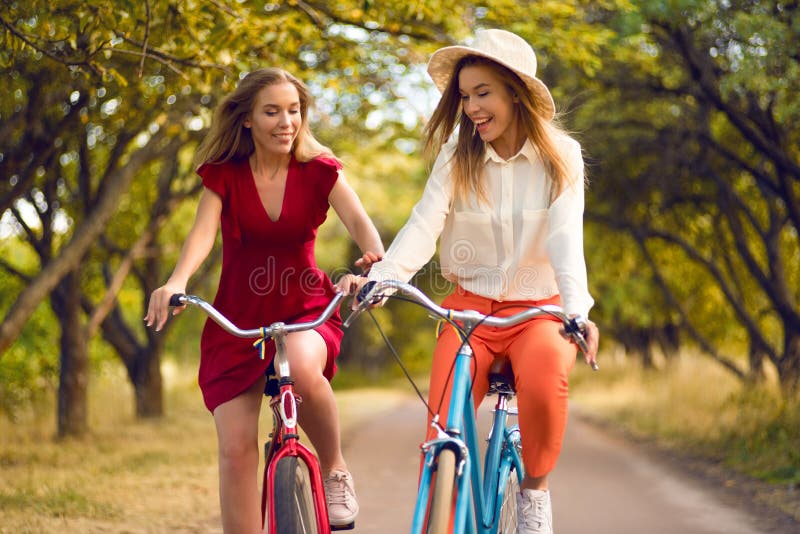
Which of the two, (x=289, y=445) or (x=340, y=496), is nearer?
(x=289, y=445)

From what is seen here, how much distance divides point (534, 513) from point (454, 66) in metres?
1.66

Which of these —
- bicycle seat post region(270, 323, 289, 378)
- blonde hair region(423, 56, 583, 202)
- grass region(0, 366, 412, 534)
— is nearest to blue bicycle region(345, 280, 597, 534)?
bicycle seat post region(270, 323, 289, 378)

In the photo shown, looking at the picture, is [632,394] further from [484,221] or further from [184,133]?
[484,221]

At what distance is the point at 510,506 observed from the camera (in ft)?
13.6

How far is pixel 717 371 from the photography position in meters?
15.3

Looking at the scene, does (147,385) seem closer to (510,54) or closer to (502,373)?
(502,373)

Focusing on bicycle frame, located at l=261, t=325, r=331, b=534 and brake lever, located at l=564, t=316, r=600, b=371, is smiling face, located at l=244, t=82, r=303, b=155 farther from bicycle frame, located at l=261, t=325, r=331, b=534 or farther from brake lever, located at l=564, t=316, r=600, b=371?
brake lever, located at l=564, t=316, r=600, b=371

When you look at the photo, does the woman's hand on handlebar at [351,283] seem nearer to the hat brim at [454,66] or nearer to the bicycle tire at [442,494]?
the bicycle tire at [442,494]

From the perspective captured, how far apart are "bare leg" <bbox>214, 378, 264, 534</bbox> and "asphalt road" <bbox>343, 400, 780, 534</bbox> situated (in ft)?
7.59

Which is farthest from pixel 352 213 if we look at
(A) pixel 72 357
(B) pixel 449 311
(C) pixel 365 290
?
(A) pixel 72 357

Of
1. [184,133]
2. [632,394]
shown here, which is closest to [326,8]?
[184,133]

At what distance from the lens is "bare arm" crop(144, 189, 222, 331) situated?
359 cm

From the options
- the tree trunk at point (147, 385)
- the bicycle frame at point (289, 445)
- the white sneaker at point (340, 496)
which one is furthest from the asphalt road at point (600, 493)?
the tree trunk at point (147, 385)

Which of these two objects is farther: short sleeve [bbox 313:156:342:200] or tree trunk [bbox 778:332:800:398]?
tree trunk [bbox 778:332:800:398]
